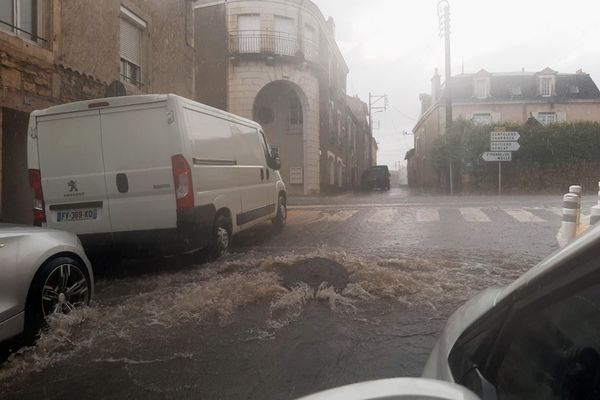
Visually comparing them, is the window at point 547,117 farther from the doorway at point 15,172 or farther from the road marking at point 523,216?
the doorway at point 15,172

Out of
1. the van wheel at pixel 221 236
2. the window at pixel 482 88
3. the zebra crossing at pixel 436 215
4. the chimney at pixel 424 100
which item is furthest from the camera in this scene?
the chimney at pixel 424 100

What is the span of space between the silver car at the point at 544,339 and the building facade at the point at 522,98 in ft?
124

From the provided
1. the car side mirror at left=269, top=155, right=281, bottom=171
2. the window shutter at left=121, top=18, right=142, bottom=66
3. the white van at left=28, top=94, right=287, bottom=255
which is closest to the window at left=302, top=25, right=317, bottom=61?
the window shutter at left=121, top=18, right=142, bottom=66

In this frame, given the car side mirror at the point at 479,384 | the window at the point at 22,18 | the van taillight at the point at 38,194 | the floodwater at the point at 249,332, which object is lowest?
the floodwater at the point at 249,332

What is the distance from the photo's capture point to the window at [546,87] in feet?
130

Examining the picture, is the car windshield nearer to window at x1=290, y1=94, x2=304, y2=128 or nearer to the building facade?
window at x1=290, y1=94, x2=304, y2=128

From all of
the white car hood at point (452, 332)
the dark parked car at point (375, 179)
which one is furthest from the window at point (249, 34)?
the white car hood at point (452, 332)

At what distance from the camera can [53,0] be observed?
9.44m

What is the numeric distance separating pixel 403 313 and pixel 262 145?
17.3 ft

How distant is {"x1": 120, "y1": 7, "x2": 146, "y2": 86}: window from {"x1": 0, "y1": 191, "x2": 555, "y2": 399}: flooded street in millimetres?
7242

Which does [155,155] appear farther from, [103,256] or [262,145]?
[262,145]

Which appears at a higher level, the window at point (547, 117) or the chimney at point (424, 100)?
the chimney at point (424, 100)

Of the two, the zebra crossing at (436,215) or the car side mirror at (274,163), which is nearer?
the car side mirror at (274,163)

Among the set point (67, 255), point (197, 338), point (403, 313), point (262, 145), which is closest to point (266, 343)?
point (197, 338)
